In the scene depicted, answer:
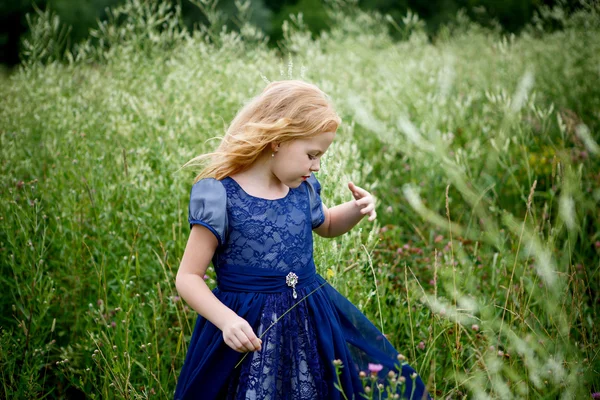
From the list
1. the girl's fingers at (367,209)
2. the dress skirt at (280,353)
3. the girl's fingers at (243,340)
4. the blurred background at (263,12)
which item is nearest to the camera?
the girl's fingers at (243,340)

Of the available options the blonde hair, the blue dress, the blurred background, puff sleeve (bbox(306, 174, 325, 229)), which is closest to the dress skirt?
the blue dress

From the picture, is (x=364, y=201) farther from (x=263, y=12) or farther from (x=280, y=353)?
(x=263, y=12)

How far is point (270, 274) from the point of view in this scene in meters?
1.64

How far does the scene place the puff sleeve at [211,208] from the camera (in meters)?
1.57

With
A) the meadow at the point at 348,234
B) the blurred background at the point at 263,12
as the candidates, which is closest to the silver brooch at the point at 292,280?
the meadow at the point at 348,234

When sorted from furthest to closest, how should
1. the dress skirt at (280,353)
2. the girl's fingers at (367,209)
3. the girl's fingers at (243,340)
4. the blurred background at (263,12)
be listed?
the blurred background at (263,12) → the girl's fingers at (367,209) → the dress skirt at (280,353) → the girl's fingers at (243,340)

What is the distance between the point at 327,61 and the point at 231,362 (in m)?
3.66

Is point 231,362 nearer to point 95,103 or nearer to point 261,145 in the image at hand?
point 261,145

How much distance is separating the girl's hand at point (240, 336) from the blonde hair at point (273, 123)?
0.46 m

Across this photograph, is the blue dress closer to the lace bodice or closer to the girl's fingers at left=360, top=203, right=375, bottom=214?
the lace bodice

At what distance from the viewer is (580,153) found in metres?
3.45

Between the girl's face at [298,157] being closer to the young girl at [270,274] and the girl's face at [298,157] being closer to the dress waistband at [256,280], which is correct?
the young girl at [270,274]

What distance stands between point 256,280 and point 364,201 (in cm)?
44

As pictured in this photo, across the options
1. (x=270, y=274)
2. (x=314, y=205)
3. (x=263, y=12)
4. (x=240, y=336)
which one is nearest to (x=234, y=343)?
(x=240, y=336)
